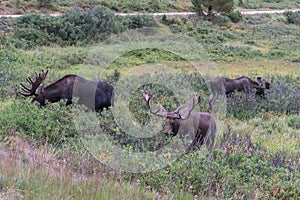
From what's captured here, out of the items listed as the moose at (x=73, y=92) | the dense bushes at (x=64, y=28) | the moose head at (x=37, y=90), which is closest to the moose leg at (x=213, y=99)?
the moose at (x=73, y=92)

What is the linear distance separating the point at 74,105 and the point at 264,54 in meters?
21.7

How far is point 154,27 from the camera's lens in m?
31.9

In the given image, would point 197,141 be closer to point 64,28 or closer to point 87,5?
point 64,28

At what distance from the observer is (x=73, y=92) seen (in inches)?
404

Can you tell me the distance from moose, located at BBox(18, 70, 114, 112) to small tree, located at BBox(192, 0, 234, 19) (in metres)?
30.3

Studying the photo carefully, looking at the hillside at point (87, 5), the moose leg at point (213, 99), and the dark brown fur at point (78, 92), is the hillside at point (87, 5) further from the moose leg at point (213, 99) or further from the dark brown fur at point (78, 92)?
the dark brown fur at point (78, 92)

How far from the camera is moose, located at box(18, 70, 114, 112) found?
9.95 m

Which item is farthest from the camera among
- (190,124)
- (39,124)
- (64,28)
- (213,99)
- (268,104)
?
(64,28)

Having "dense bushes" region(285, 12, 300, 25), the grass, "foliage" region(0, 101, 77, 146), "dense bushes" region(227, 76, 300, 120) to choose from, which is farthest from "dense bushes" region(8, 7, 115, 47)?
"dense bushes" region(285, 12, 300, 25)

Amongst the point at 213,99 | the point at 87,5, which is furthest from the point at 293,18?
the point at 213,99

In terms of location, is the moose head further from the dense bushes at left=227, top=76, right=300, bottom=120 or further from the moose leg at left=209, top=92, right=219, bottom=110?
the dense bushes at left=227, top=76, right=300, bottom=120

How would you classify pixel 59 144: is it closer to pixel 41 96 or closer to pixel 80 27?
pixel 41 96

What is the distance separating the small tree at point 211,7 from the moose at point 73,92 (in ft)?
99.4

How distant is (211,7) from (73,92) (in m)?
31.8
